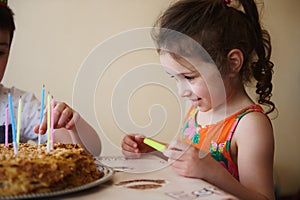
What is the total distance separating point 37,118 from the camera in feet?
3.94

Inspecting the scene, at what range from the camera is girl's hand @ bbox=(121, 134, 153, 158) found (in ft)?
2.99

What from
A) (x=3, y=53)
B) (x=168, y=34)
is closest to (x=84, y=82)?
(x=3, y=53)

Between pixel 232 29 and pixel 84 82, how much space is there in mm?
550

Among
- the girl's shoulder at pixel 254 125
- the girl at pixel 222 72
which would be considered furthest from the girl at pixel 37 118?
the girl's shoulder at pixel 254 125

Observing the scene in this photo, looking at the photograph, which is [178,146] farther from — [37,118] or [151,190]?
[37,118]

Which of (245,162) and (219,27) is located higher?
(219,27)

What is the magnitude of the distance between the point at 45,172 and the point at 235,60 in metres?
0.58

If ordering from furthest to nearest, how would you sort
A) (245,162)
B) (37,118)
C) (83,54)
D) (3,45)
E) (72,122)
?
(83,54) → (37,118) → (3,45) → (72,122) → (245,162)

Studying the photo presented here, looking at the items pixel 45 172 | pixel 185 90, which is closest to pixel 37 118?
pixel 185 90

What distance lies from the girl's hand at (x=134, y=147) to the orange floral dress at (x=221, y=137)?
0.15 meters

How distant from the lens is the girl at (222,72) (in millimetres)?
831

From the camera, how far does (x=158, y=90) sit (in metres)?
1.87

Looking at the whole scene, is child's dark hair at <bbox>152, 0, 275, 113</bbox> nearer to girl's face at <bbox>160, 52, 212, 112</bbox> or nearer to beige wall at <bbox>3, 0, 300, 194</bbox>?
girl's face at <bbox>160, 52, 212, 112</bbox>

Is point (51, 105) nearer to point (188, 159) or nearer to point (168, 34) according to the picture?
point (188, 159)
